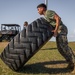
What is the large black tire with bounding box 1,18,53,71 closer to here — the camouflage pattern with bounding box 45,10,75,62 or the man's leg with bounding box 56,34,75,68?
the camouflage pattern with bounding box 45,10,75,62

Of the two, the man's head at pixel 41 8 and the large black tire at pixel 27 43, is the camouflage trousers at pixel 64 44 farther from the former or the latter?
the man's head at pixel 41 8

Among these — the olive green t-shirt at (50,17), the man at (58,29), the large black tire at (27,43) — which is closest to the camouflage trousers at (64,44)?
the man at (58,29)

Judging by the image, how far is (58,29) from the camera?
6301mm

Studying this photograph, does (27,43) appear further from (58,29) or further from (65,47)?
(65,47)

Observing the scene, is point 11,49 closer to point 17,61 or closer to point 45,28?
point 17,61

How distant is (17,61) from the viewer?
5.99 meters

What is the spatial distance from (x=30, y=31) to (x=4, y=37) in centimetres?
2929

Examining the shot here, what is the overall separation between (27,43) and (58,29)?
3.05 ft

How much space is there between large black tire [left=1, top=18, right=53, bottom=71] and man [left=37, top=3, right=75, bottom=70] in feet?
0.73

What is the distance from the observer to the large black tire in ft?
19.2

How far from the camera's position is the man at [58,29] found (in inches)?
243

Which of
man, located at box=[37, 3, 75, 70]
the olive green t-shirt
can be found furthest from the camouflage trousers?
the olive green t-shirt

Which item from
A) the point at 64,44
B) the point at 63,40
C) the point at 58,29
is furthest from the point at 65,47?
the point at 58,29

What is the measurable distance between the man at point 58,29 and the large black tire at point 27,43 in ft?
0.73
